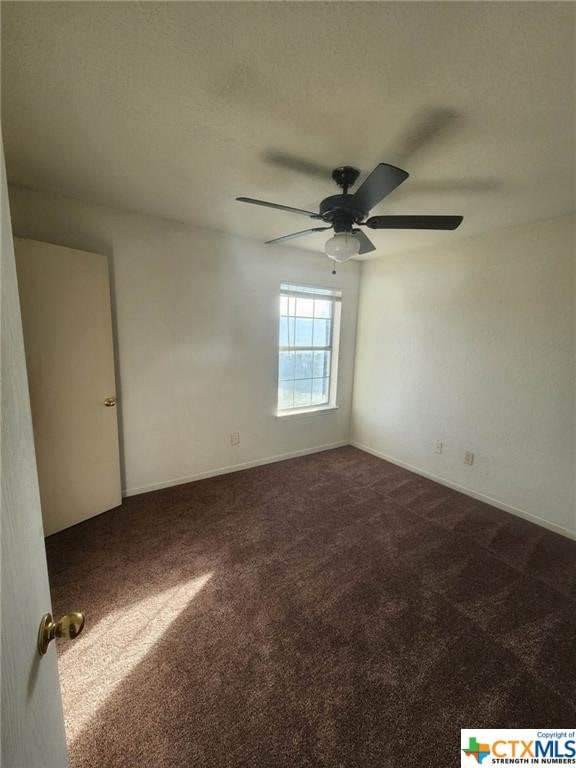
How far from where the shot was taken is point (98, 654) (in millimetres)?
1420

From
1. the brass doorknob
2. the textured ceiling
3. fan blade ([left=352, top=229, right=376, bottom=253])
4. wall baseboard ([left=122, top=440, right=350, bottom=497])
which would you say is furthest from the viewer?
wall baseboard ([left=122, top=440, right=350, bottom=497])

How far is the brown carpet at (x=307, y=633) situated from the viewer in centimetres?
115

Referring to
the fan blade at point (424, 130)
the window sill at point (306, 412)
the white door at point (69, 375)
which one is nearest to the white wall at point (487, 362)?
the window sill at point (306, 412)

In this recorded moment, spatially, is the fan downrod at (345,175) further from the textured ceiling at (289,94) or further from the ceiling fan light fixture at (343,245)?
the ceiling fan light fixture at (343,245)

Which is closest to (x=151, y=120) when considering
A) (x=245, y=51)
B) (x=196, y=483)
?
(x=245, y=51)

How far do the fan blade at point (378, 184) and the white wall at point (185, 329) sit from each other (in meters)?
1.12

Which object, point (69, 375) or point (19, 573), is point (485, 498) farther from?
point (69, 375)

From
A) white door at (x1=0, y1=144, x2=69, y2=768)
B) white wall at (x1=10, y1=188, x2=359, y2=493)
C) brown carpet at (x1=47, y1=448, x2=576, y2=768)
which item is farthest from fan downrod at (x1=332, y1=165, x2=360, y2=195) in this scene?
brown carpet at (x1=47, y1=448, x2=576, y2=768)

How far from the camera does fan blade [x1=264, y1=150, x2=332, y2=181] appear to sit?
5.34 feet

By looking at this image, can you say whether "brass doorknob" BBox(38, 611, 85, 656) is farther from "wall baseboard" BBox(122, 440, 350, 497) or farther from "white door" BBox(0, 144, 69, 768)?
"wall baseboard" BBox(122, 440, 350, 497)

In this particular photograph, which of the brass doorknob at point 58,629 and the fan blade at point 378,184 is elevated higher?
the fan blade at point 378,184

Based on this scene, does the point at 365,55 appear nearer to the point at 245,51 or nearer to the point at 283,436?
the point at 245,51

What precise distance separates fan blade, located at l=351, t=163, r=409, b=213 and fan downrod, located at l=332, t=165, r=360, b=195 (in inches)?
7.6

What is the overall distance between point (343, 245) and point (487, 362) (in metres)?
1.84
